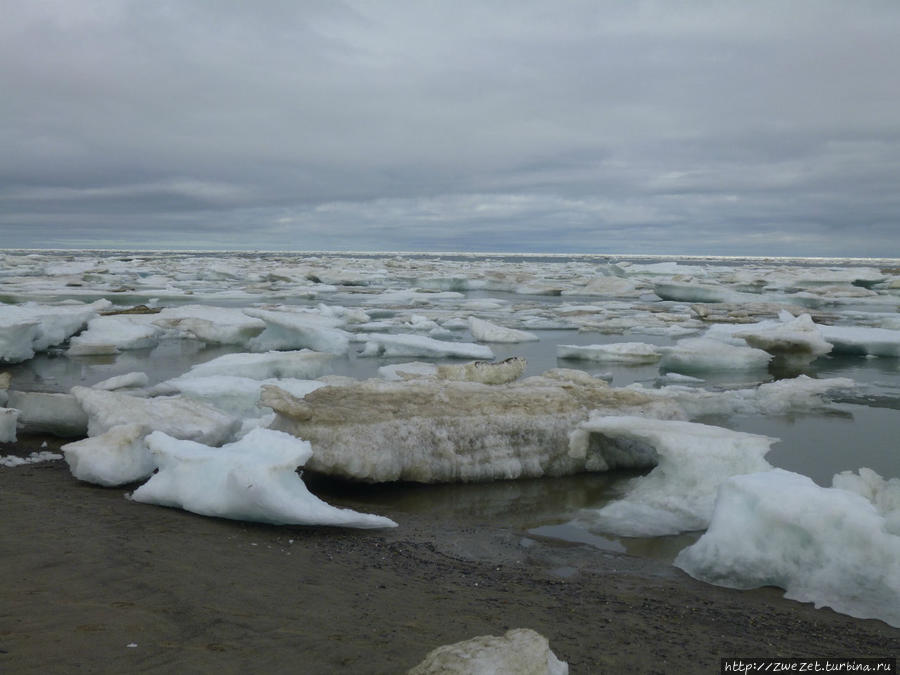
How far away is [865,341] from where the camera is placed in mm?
10016

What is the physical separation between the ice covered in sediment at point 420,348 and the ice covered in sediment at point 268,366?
186cm

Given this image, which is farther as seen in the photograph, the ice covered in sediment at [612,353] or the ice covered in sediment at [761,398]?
the ice covered in sediment at [612,353]

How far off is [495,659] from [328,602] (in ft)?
2.87

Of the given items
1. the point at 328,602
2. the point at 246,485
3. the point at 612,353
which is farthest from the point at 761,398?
the point at 328,602

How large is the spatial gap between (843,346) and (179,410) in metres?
9.26

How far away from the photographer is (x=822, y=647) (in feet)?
8.16

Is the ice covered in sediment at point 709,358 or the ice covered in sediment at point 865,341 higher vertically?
the ice covered in sediment at point 865,341

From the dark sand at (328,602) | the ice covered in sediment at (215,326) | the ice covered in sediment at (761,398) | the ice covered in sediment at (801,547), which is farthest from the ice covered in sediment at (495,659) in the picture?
the ice covered in sediment at (215,326)

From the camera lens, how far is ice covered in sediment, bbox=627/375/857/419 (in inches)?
253

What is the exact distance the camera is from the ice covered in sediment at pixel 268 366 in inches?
297

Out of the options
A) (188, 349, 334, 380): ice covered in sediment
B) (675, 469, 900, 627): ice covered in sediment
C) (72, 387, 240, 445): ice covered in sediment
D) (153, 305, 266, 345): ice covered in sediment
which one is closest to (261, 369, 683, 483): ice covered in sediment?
(72, 387, 240, 445): ice covered in sediment

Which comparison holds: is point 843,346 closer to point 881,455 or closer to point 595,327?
point 595,327

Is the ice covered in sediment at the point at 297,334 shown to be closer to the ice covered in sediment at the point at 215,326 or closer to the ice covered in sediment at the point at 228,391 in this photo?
the ice covered in sediment at the point at 215,326

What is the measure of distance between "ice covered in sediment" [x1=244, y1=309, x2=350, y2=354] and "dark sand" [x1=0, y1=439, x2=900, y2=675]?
6.31 meters
